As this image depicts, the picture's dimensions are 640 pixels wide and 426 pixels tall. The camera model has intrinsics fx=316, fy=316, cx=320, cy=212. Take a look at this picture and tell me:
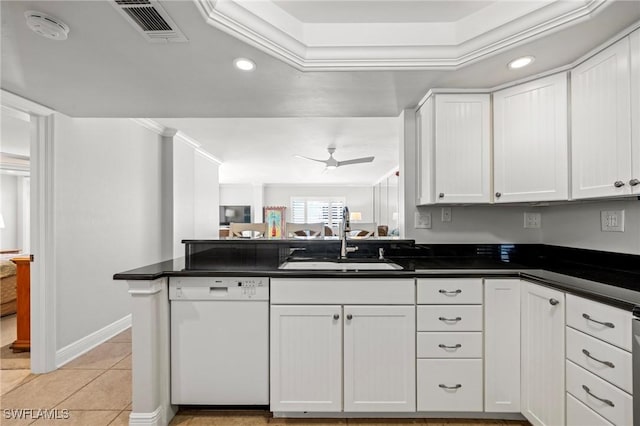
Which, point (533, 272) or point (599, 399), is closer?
point (599, 399)

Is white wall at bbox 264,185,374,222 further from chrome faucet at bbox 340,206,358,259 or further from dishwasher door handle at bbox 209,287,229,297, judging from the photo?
dishwasher door handle at bbox 209,287,229,297

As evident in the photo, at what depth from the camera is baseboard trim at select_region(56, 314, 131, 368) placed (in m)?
2.63

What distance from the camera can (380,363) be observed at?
1.83m

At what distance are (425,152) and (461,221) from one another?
0.66 m

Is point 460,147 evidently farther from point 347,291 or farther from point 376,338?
point 376,338

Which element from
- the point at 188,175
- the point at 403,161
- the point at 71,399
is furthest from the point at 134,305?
the point at 188,175

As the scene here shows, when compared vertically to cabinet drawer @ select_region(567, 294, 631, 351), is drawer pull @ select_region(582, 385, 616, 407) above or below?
below

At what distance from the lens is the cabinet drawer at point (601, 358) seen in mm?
1197

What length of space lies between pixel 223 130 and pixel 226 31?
2.87m

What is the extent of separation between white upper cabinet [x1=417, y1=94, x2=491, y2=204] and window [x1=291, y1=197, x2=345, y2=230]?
8221 millimetres

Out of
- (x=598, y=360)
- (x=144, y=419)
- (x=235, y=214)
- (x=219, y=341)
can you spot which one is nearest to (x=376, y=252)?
(x=219, y=341)

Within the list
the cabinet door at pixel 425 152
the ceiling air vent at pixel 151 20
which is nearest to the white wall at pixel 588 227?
the cabinet door at pixel 425 152

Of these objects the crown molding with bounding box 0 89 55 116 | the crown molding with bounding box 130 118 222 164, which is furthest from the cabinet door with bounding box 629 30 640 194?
the crown molding with bounding box 130 118 222 164

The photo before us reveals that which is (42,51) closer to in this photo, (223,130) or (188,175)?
(223,130)
